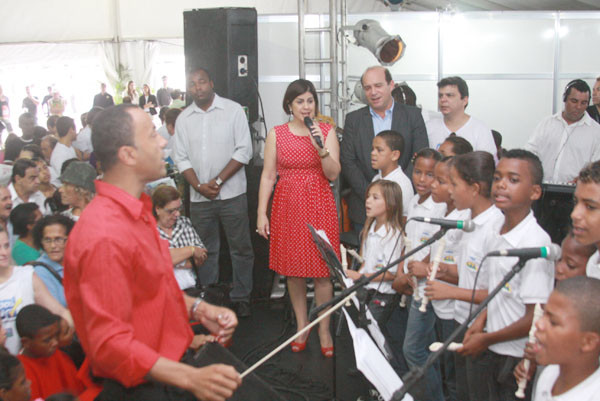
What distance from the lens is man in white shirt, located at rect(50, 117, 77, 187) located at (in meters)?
5.35

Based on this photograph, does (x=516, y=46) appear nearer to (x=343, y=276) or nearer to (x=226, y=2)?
(x=343, y=276)

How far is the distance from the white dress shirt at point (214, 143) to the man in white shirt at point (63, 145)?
1655 mm

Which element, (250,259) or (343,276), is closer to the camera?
(343,276)

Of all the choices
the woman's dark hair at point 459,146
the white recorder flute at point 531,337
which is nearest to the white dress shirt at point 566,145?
the woman's dark hair at point 459,146

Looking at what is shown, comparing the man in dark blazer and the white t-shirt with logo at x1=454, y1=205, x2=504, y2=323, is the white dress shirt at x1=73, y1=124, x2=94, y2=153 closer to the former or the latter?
the man in dark blazer

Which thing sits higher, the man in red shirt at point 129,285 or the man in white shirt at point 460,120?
the man in white shirt at point 460,120

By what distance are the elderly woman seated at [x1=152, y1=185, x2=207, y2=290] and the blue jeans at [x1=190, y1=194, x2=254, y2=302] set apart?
2.33 ft

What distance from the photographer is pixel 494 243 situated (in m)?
2.12

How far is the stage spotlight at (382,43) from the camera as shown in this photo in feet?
14.7

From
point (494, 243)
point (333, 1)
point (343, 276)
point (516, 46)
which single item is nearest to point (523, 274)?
point (494, 243)

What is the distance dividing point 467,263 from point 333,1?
3.69 m

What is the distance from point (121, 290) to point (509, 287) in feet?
4.40

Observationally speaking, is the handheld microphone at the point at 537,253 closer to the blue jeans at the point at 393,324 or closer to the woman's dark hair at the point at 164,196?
the blue jeans at the point at 393,324

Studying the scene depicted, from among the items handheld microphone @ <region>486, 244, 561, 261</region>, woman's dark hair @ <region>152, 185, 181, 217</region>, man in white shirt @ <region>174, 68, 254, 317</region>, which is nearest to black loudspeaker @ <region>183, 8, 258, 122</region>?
man in white shirt @ <region>174, 68, 254, 317</region>
